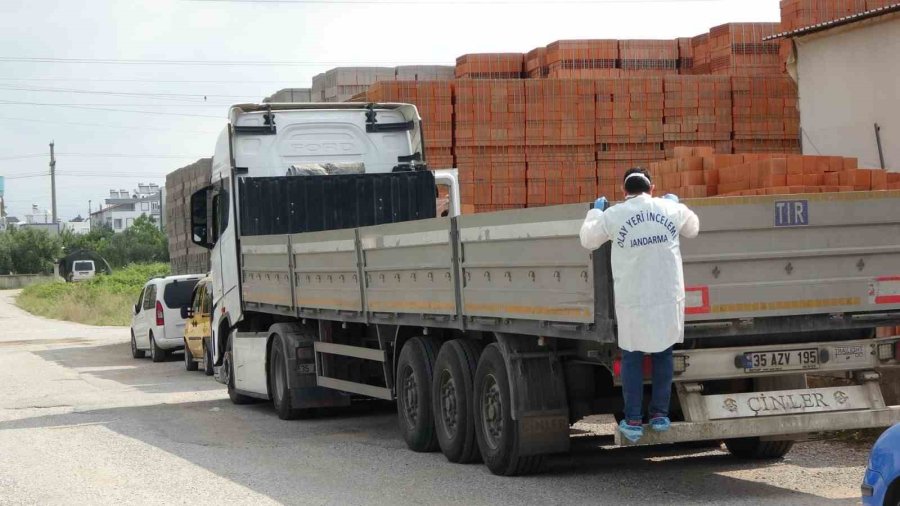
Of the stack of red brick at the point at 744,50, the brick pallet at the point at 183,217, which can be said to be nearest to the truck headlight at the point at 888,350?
the stack of red brick at the point at 744,50

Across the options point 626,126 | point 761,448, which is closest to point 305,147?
point 626,126

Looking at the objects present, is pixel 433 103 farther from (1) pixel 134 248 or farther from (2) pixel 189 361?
(1) pixel 134 248

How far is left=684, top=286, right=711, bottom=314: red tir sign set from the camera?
27.0 feet

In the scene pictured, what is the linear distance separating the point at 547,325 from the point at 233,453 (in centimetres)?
400

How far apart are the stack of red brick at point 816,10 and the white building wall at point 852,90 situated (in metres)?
0.31

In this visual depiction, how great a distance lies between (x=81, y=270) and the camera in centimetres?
9394

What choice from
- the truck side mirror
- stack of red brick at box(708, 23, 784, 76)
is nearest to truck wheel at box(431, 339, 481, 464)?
the truck side mirror

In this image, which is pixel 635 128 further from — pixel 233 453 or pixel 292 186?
pixel 233 453

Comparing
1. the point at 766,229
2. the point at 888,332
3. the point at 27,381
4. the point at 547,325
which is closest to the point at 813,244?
the point at 766,229

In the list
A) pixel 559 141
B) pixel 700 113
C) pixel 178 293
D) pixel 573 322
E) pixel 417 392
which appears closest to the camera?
pixel 573 322

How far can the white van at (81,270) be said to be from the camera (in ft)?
302

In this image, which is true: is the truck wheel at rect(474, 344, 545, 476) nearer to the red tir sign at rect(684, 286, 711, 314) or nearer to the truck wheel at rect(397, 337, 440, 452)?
the truck wheel at rect(397, 337, 440, 452)

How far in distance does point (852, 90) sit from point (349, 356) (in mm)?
8896

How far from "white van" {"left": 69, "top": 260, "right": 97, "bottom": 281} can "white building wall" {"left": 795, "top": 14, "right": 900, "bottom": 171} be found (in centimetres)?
Answer: 7873
